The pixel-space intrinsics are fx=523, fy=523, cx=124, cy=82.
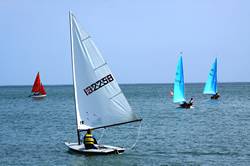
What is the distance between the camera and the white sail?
31656 mm

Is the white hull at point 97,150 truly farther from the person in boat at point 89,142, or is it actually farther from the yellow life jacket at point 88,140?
the yellow life jacket at point 88,140

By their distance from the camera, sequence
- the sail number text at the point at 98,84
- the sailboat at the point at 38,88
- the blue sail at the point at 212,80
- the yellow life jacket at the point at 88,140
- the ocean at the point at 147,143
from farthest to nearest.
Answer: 1. the sailboat at the point at 38,88
2. the blue sail at the point at 212,80
3. the ocean at the point at 147,143
4. the sail number text at the point at 98,84
5. the yellow life jacket at the point at 88,140

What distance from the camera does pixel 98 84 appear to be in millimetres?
32062

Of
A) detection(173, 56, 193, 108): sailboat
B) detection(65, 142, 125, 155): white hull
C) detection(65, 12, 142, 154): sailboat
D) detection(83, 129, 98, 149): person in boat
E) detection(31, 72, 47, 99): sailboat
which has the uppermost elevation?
detection(31, 72, 47, 99): sailboat

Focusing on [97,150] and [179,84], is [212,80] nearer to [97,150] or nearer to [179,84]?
[179,84]

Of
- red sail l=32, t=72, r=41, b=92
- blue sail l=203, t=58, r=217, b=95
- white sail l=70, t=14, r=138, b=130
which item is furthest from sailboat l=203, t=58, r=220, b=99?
white sail l=70, t=14, r=138, b=130

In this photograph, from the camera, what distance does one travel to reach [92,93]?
3219 cm

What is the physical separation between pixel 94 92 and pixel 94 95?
7.3 inches

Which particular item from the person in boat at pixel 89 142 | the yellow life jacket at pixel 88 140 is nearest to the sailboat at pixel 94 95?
the person in boat at pixel 89 142

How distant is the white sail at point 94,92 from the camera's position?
31656 mm

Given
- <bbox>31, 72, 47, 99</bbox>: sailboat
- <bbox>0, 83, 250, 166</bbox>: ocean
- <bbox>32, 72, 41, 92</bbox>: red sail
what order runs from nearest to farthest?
<bbox>0, 83, 250, 166</bbox>: ocean, <bbox>32, 72, 41, 92</bbox>: red sail, <bbox>31, 72, 47, 99</bbox>: sailboat

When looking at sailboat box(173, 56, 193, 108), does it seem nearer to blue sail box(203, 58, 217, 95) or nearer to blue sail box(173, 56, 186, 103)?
blue sail box(173, 56, 186, 103)

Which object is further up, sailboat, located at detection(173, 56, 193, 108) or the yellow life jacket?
sailboat, located at detection(173, 56, 193, 108)

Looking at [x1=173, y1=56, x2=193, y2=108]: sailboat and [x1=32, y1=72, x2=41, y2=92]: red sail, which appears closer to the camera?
[x1=173, y1=56, x2=193, y2=108]: sailboat
